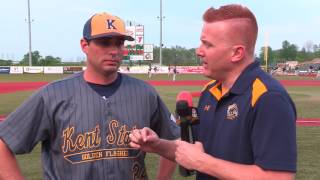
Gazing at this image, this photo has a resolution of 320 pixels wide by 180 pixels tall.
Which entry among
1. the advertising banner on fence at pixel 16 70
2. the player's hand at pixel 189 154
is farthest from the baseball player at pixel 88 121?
the advertising banner on fence at pixel 16 70

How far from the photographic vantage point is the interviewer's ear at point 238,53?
9.20 ft

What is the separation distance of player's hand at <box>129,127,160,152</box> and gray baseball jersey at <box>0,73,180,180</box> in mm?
238

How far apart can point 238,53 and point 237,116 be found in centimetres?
38

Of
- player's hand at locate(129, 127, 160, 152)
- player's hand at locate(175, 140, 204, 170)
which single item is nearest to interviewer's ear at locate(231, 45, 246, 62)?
player's hand at locate(175, 140, 204, 170)

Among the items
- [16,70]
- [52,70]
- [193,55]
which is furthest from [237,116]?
[193,55]

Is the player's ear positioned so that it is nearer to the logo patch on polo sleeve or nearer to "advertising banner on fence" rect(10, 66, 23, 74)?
the logo patch on polo sleeve

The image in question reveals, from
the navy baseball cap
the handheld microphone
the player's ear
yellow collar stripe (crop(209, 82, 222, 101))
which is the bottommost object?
the handheld microphone

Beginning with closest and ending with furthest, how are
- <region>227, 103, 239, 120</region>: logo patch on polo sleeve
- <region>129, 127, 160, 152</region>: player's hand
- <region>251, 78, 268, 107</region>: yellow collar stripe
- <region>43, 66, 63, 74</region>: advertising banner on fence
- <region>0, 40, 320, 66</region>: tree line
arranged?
<region>251, 78, 268, 107</region>: yellow collar stripe
<region>227, 103, 239, 120</region>: logo patch on polo sleeve
<region>129, 127, 160, 152</region>: player's hand
<region>43, 66, 63, 74</region>: advertising banner on fence
<region>0, 40, 320, 66</region>: tree line

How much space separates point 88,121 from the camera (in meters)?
3.33

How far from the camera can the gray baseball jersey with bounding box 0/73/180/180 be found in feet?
10.8

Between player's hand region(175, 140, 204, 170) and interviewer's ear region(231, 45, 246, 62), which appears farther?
interviewer's ear region(231, 45, 246, 62)

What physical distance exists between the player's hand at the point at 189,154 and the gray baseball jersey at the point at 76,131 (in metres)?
0.72

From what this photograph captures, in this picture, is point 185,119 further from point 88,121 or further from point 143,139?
point 88,121

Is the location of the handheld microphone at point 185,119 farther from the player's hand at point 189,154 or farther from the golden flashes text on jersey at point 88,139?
the golden flashes text on jersey at point 88,139
